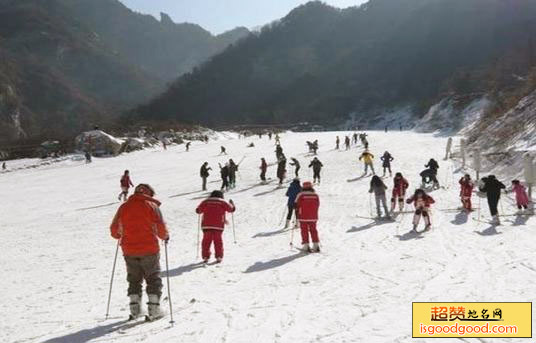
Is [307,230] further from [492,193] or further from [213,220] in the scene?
[492,193]

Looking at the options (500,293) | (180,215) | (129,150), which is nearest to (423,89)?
(129,150)

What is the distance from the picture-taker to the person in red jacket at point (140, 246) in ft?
22.3

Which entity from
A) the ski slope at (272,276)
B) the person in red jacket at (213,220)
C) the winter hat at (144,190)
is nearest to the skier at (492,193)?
the ski slope at (272,276)

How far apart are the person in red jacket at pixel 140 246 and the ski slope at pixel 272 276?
331mm

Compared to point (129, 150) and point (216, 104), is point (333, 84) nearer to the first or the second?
point (216, 104)

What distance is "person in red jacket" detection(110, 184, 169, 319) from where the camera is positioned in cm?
679

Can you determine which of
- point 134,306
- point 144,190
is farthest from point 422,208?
point 134,306

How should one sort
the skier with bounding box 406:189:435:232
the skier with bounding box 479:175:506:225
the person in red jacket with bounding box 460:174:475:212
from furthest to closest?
1. the person in red jacket with bounding box 460:174:475:212
2. the skier with bounding box 479:175:506:225
3. the skier with bounding box 406:189:435:232

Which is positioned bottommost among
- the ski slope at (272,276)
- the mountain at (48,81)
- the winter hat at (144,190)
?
the ski slope at (272,276)

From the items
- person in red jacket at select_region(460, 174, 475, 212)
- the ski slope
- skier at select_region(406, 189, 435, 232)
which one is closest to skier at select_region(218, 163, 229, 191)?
the ski slope

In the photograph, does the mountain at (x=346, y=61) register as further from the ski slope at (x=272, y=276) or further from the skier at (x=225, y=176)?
the ski slope at (x=272, y=276)

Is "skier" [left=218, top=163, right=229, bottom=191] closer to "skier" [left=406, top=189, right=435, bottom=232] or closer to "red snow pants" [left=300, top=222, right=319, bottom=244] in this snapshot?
"skier" [left=406, top=189, right=435, bottom=232]

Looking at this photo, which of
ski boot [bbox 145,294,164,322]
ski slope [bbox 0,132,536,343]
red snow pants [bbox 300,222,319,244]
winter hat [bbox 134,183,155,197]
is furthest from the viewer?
red snow pants [bbox 300,222,319,244]

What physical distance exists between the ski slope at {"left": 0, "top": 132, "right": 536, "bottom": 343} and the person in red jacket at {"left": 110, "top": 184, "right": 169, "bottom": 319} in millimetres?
331
